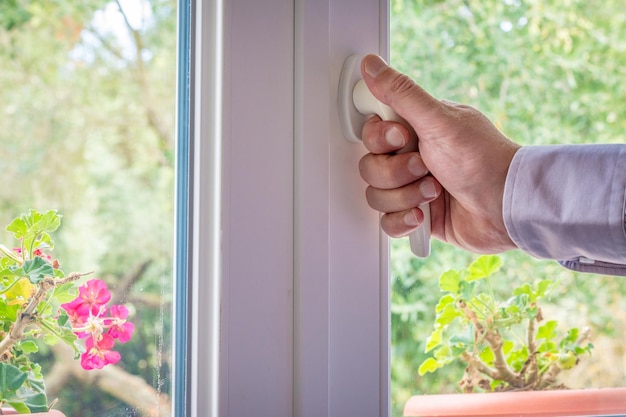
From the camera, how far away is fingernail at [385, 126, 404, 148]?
0.85m

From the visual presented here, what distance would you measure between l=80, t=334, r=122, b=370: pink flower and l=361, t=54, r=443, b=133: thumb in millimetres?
448

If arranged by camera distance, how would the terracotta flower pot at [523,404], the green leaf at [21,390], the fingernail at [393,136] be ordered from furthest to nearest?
the terracotta flower pot at [523,404] → the fingernail at [393,136] → the green leaf at [21,390]

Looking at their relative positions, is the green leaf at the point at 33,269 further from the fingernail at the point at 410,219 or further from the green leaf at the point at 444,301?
the green leaf at the point at 444,301

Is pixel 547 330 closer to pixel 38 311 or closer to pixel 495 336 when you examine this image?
pixel 495 336

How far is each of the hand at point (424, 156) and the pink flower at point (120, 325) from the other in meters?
0.35

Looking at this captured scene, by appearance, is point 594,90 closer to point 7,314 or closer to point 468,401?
point 468,401

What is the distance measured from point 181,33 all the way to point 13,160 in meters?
0.26

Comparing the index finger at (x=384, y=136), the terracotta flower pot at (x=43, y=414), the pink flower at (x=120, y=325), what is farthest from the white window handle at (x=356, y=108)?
the terracotta flower pot at (x=43, y=414)

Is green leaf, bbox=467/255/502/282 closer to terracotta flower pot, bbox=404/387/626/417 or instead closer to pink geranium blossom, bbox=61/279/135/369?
terracotta flower pot, bbox=404/387/626/417

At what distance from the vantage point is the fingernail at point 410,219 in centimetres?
87

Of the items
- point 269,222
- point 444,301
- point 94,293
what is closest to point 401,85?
point 269,222

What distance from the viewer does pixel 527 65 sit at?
40.3 inches

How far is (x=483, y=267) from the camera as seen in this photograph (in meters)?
1.01

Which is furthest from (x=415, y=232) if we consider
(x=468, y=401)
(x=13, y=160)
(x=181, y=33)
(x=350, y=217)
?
(x=13, y=160)
